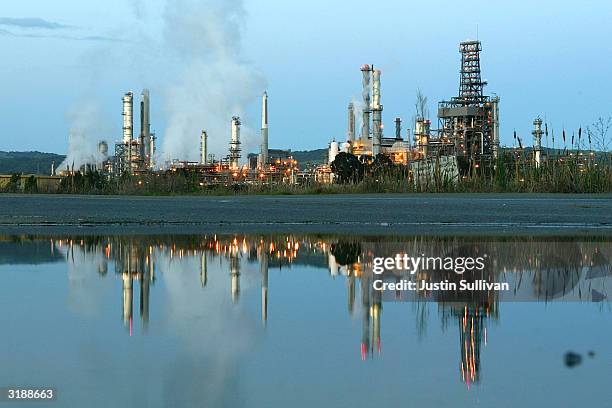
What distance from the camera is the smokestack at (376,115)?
67.8 meters

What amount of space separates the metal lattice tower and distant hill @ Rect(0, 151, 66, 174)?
101513mm

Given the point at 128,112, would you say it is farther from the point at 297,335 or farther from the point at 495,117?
the point at 297,335

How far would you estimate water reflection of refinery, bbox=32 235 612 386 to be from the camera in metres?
4.65

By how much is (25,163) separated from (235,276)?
163755 millimetres

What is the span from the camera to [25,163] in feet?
530

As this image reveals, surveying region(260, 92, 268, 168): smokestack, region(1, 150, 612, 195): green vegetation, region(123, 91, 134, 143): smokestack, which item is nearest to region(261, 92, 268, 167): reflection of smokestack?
region(260, 92, 268, 168): smokestack

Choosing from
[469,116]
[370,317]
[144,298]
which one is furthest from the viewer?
[469,116]

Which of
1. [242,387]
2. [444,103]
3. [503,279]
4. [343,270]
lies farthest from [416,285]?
[444,103]

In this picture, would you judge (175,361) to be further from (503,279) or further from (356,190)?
(356,190)

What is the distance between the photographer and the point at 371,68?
7038 cm

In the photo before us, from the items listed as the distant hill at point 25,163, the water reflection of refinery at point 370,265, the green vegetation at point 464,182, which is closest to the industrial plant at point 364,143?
the green vegetation at point 464,182

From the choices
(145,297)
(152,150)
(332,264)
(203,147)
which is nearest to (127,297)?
(145,297)

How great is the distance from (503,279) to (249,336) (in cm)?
273

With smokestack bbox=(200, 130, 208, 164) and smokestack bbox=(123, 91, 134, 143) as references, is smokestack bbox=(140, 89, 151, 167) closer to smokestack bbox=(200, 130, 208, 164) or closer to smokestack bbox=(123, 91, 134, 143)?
smokestack bbox=(123, 91, 134, 143)
